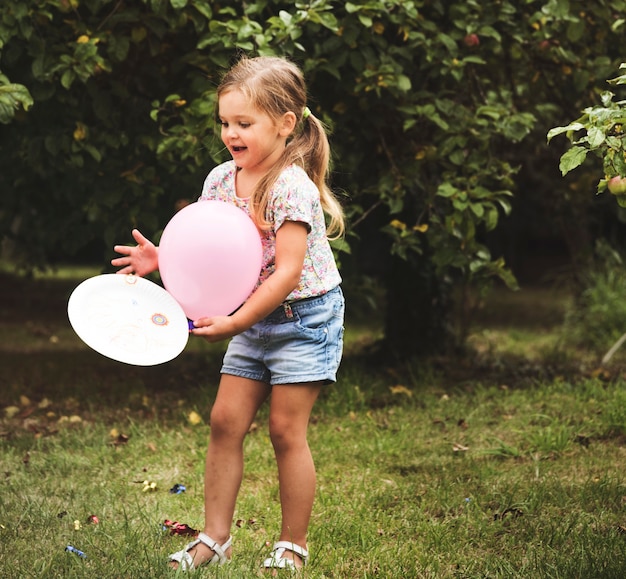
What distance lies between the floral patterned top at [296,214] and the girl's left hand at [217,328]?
0.90 feet

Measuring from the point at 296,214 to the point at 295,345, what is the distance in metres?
0.39

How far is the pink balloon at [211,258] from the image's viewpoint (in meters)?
2.53

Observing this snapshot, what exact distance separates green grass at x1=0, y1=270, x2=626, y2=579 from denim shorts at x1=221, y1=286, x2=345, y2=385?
572 millimetres

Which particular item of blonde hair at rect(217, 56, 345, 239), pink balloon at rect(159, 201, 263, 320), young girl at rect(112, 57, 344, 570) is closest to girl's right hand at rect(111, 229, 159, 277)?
young girl at rect(112, 57, 344, 570)

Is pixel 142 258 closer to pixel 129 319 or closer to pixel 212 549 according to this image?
pixel 129 319

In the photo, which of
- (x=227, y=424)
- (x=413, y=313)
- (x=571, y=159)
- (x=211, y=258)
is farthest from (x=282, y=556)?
(x=413, y=313)

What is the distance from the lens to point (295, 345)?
268 cm

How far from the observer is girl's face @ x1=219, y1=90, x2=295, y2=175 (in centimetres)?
262

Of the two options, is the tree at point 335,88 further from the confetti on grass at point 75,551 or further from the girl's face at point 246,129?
the confetti on grass at point 75,551

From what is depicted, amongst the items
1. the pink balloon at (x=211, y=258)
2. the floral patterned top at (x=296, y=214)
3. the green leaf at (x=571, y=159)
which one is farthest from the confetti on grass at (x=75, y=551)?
the green leaf at (x=571, y=159)

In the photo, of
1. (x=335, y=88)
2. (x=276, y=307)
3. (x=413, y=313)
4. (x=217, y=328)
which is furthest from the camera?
(x=413, y=313)

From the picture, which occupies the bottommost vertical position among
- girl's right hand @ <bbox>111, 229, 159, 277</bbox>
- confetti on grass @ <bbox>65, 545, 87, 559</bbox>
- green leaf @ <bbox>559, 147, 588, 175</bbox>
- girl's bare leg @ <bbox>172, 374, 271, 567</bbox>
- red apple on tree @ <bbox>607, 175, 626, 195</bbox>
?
confetti on grass @ <bbox>65, 545, 87, 559</bbox>

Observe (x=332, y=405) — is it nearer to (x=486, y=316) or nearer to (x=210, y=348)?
(x=210, y=348)

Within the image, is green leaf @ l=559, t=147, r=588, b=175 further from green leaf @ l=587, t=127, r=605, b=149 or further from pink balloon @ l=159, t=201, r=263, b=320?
pink balloon @ l=159, t=201, r=263, b=320
